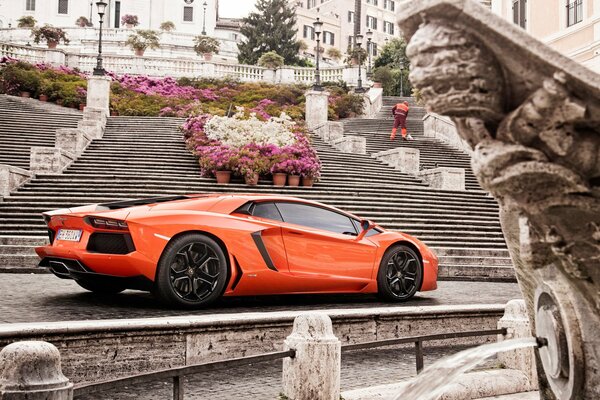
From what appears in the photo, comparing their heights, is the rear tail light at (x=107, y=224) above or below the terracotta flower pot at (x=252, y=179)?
below

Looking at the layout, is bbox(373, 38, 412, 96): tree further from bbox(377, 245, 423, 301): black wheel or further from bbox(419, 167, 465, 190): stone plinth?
bbox(377, 245, 423, 301): black wheel

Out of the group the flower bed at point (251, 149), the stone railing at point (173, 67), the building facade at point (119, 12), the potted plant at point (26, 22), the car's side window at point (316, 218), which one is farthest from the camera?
the building facade at point (119, 12)

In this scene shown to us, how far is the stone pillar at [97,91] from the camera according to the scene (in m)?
31.8

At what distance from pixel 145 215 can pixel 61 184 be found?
9.86 m

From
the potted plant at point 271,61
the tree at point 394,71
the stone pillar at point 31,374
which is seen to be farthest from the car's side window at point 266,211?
the tree at point 394,71

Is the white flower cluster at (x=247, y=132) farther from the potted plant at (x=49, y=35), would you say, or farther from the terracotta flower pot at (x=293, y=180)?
the potted plant at (x=49, y=35)

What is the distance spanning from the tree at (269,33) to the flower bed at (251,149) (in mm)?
48329

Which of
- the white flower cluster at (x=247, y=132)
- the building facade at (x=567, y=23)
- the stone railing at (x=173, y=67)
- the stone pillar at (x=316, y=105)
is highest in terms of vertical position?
the stone railing at (x=173, y=67)

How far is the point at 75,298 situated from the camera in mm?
8188

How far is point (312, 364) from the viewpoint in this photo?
15.5 ft

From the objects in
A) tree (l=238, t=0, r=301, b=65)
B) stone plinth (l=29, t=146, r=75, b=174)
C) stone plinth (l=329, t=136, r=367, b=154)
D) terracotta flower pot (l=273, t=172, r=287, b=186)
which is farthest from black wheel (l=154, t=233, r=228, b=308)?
tree (l=238, t=0, r=301, b=65)

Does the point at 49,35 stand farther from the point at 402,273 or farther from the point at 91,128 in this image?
the point at 402,273

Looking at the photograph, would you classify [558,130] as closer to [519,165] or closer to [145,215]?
[519,165]

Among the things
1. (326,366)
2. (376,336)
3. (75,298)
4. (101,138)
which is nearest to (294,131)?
(101,138)
